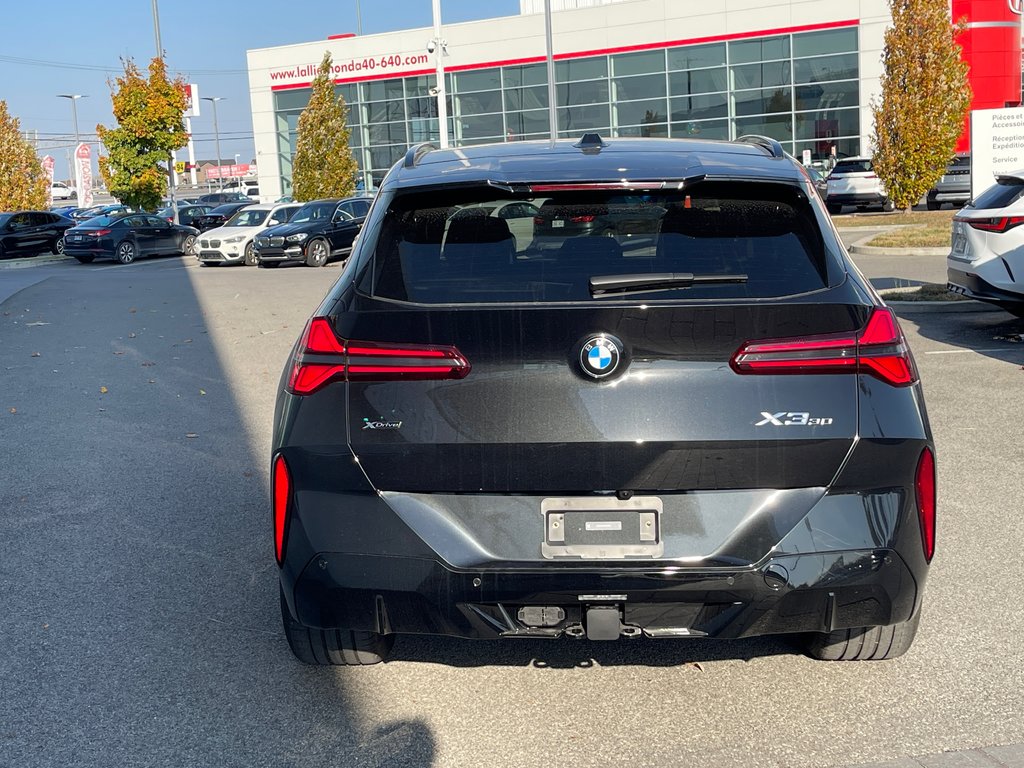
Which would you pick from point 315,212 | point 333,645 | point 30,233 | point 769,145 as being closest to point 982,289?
point 769,145

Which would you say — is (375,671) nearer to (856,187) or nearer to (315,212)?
(315,212)

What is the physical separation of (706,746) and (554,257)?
62.1 inches

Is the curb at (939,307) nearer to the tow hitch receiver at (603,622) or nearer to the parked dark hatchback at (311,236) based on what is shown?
the tow hitch receiver at (603,622)

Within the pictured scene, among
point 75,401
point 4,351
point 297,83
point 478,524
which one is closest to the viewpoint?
point 478,524

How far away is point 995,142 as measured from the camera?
1614cm

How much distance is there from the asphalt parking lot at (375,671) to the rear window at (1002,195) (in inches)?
168

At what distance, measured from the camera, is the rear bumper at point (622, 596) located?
3.32 m

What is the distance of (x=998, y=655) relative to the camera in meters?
4.21

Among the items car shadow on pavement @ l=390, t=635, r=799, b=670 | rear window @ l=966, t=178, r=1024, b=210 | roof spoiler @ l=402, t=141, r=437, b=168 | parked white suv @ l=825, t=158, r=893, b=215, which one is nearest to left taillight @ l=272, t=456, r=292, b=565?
car shadow on pavement @ l=390, t=635, r=799, b=670

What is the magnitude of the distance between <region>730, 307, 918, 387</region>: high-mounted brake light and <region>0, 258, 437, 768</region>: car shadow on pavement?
61.9 inches

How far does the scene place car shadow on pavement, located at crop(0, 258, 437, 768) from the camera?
373 cm

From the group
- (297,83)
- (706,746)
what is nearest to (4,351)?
(706,746)

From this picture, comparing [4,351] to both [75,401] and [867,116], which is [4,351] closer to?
[75,401]

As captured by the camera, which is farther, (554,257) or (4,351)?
(4,351)
